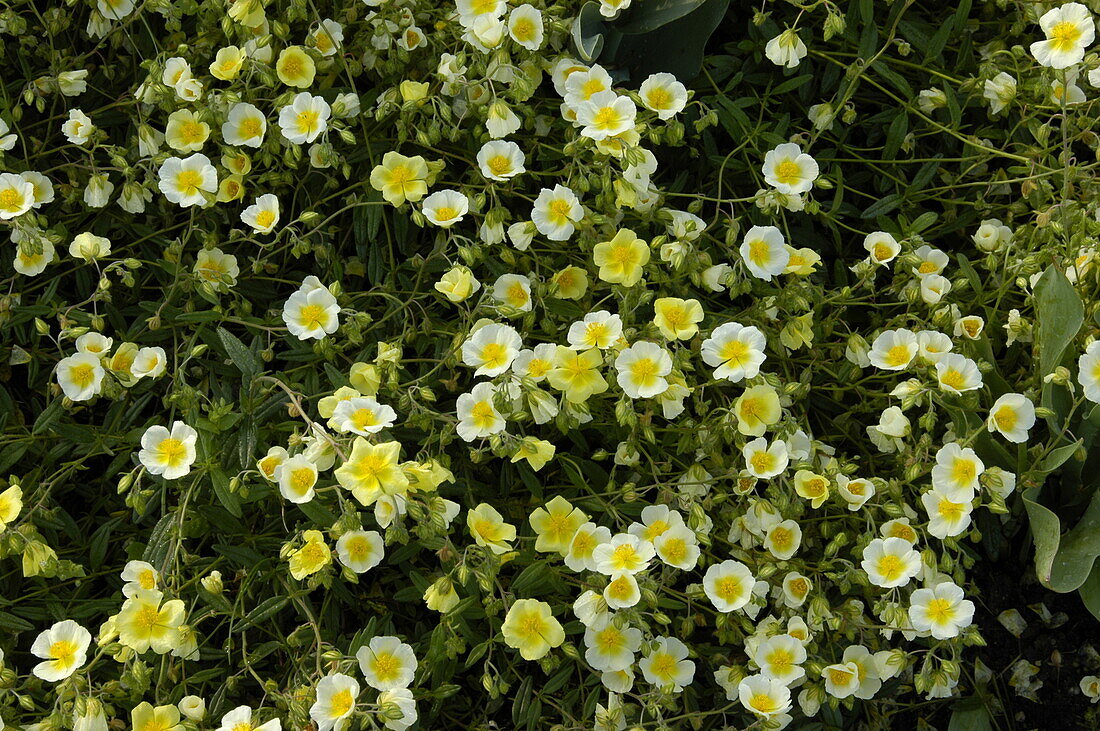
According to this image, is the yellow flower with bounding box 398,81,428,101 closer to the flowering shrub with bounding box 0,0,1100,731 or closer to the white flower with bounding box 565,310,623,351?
the flowering shrub with bounding box 0,0,1100,731

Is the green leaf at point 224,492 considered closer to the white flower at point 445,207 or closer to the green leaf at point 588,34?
the white flower at point 445,207

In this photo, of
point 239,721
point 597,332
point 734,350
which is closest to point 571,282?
point 597,332

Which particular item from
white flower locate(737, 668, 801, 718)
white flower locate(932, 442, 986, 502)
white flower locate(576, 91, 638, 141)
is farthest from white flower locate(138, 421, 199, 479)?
white flower locate(932, 442, 986, 502)

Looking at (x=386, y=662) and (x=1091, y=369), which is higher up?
(x=1091, y=369)

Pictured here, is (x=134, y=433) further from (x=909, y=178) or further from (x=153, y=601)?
(x=909, y=178)

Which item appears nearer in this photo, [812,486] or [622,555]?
[622,555]

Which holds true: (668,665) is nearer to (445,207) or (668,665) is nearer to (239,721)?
(239,721)

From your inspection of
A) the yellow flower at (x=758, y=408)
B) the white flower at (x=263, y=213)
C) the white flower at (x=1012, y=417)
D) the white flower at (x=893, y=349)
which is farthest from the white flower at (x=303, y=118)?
the white flower at (x=1012, y=417)

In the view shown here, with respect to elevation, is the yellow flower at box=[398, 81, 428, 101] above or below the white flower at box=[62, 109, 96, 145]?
below
